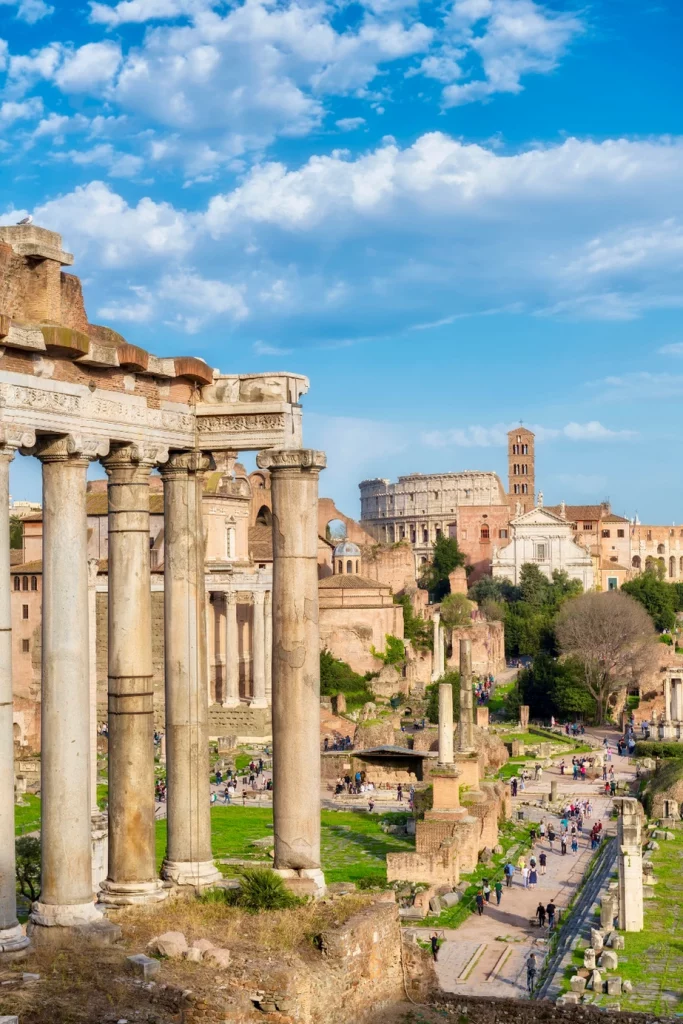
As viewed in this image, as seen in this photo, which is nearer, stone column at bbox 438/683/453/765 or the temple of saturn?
the temple of saturn

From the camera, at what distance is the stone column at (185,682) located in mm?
11297

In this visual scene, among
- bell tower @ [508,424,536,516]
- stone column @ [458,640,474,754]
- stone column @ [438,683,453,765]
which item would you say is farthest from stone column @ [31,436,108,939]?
bell tower @ [508,424,536,516]

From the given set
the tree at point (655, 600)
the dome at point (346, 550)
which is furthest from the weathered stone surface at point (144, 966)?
the tree at point (655, 600)

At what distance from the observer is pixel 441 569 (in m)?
95.6

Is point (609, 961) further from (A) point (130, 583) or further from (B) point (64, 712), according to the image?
(B) point (64, 712)

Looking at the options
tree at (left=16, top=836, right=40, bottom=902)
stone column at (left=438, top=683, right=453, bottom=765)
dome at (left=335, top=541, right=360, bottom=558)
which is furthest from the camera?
dome at (left=335, top=541, right=360, bottom=558)

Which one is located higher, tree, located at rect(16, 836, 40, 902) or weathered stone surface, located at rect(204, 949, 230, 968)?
weathered stone surface, located at rect(204, 949, 230, 968)

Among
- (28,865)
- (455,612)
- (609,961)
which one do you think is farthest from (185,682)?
(455,612)

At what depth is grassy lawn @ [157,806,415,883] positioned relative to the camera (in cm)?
2920

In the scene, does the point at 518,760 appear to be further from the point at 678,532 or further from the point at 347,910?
the point at 678,532

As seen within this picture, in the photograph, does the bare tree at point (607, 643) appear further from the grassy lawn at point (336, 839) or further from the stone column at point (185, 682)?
the stone column at point (185, 682)

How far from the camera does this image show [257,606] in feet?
172

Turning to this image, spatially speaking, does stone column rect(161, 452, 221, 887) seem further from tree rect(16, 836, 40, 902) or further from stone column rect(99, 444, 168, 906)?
tree rect(16, 836, 40, 902)

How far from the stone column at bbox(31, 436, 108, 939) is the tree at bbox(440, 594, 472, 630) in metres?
60.4
